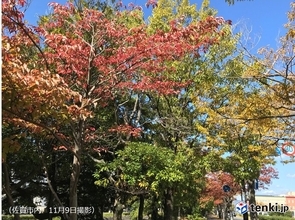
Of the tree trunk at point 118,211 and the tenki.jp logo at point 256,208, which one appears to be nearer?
the tree trunk at point 118,211

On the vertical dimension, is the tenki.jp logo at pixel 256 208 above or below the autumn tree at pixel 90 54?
below

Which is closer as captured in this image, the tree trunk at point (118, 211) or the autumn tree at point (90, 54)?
the autumn tree at point (90, 54)

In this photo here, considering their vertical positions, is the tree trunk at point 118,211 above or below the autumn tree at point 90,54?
below

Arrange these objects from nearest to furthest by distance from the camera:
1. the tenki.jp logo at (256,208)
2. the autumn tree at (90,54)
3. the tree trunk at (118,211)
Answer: the autumn tree at (90,54) < the tree trunk at (118,211) < the tenki.jp logo at (256,208)

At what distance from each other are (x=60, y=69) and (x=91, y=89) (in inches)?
25.3

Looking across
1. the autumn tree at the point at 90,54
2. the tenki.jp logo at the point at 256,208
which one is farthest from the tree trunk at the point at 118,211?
the autumn tree at the point at 90,54

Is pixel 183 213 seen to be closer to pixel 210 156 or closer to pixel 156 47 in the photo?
pixel 210 156

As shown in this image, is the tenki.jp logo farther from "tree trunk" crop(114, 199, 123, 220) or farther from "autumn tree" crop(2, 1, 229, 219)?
"autumn tree" crop(2, 1, 229, 219)

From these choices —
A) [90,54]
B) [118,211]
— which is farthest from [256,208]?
[90,54]

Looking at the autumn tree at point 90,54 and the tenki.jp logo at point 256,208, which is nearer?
the autumn tree at point 90,54

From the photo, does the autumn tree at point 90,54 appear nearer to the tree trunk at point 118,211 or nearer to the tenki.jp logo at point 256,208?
the tree trunk at point 118,211

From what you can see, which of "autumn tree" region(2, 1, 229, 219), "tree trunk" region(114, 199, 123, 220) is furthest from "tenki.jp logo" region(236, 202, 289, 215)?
"autumn tree" region(2, 1, 229, 219)

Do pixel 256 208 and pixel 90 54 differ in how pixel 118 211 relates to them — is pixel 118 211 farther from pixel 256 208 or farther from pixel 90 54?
pixel 90 54

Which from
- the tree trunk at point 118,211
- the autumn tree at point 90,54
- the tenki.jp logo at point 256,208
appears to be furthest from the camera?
the tenki.jp logo at point 256,208
